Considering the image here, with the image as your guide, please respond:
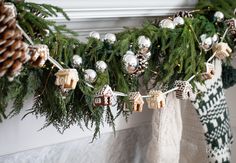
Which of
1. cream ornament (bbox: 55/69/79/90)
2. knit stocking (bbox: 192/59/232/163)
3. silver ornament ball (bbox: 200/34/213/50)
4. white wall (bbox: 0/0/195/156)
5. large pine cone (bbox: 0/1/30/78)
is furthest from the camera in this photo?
knit stocking (bbox: 192/59/232/163)

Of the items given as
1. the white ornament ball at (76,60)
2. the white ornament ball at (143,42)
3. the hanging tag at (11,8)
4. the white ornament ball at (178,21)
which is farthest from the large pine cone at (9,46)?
the white ornament ball at (178,21)

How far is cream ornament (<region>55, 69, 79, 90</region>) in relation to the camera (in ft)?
2.14

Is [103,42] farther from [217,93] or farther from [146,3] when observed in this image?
[217,93]

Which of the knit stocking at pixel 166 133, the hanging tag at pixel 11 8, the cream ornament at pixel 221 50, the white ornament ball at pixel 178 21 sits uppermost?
the white ornament ball at pixel 178 21

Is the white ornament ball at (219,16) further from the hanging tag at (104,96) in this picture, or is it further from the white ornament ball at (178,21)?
the hanging tag at (104,96)

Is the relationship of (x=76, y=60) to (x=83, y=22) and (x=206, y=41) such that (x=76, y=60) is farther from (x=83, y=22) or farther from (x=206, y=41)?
(x=206, y=41)

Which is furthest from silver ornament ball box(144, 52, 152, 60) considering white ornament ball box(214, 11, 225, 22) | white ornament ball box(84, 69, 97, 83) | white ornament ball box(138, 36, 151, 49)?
white ornament ball box(214, 11, 225, 22)

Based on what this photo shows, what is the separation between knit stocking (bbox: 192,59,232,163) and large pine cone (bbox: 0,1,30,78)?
0.52 meters

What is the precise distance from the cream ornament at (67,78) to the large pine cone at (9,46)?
11cm

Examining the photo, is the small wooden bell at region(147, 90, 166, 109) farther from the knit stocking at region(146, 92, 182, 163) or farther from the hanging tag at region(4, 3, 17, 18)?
the hanging tag at region(4, 3, 17, 18)

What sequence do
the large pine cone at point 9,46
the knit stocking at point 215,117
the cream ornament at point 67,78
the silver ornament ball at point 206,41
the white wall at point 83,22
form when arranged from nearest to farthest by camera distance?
1. the large pine cone at point 9,46
2. the cream ornament at point 67,78
3. the white wall at point 83,22
4. the silver ornament ball at point 206,41
5. the knit stocking at point 215,117

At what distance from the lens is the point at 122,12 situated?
0.82m

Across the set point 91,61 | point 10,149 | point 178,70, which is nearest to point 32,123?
point 10,149

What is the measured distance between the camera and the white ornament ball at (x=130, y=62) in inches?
29.0
